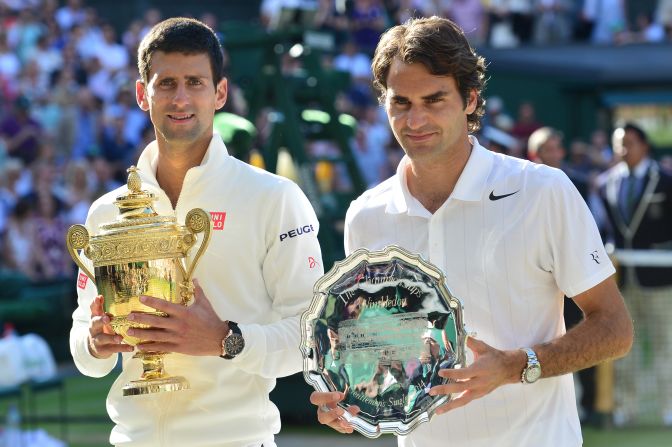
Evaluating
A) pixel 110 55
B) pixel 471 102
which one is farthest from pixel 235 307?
pixel 110 55

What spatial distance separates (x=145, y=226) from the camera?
129 inches

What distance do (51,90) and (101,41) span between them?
1434mm

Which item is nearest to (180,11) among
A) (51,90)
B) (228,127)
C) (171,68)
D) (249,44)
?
(51,90)

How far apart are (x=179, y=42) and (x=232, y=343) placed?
813 millimetres

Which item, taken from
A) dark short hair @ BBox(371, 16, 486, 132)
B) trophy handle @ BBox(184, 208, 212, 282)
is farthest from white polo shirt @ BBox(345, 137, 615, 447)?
trophy handle @ BBox(184, 208, 212, 282)

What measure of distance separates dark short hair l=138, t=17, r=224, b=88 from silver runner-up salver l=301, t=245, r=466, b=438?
82cm

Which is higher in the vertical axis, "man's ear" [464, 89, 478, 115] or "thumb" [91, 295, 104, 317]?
"man's ear" [464, 89, 478, 115]

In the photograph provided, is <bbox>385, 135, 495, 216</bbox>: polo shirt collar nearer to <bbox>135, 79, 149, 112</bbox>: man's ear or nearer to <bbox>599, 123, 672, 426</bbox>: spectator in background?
<bbox>135, 79, 149, 112</bbox>: man's ear

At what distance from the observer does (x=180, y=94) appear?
11.6 feet

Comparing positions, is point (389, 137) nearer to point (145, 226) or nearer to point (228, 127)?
point (228, 127)

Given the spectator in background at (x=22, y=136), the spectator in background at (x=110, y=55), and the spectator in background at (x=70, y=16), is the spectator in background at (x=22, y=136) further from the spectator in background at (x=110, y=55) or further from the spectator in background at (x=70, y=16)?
the spectator in background at (x=70, y=16)

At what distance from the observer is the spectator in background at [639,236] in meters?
8.91

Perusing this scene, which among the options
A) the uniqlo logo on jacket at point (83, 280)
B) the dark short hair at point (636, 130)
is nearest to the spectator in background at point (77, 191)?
the dark short hair at point (636, 130)

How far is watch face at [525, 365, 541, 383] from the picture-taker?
9.98 feet
